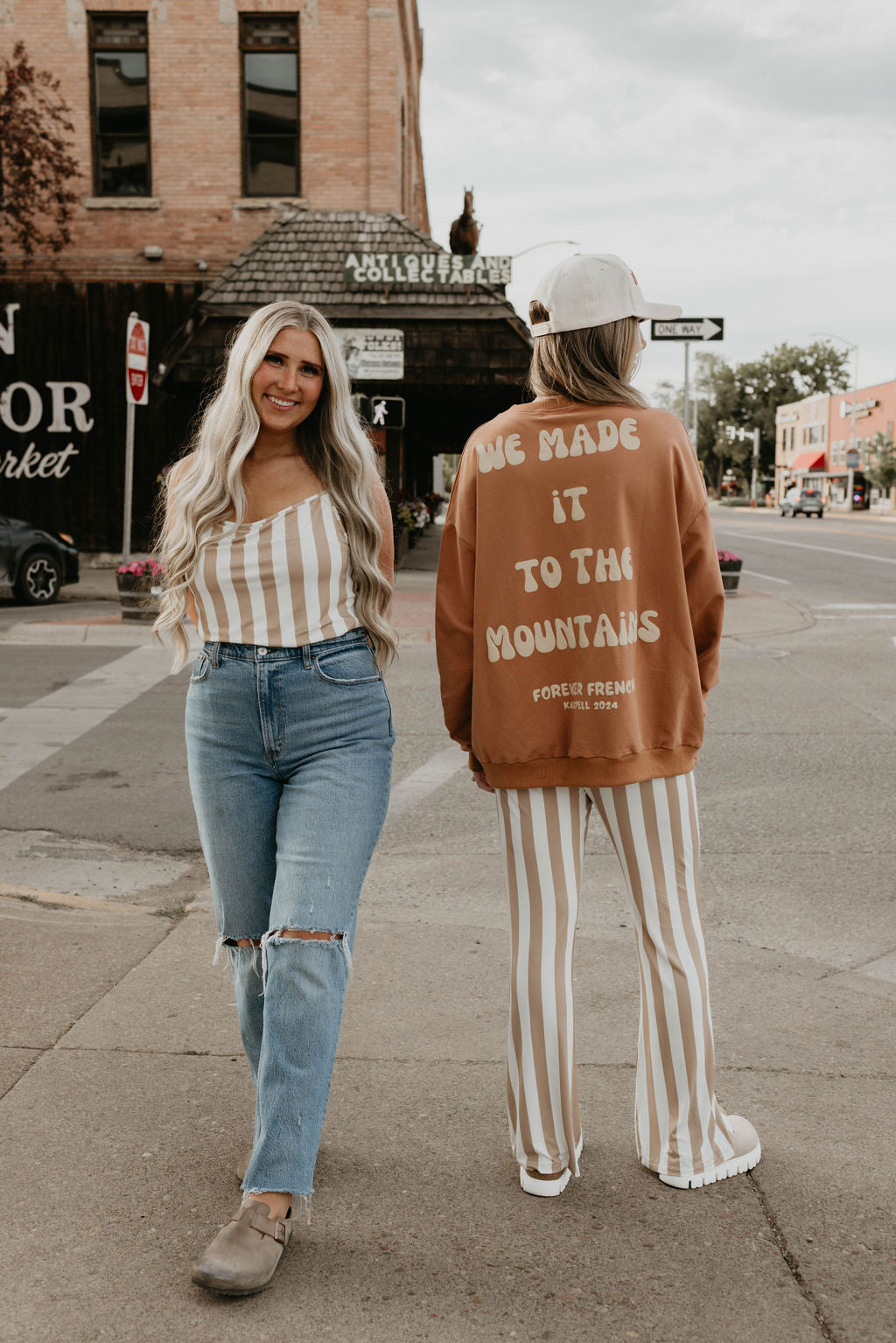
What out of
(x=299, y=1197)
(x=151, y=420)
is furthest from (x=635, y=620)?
(x=151, y=420)

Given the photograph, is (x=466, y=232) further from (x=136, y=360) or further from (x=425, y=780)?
(x=425, y=780)

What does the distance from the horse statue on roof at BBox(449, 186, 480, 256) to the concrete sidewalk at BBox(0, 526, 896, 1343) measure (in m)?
15.5

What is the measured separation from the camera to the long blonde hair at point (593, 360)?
256 cm

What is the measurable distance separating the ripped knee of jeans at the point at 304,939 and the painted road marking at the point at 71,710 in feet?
16.0

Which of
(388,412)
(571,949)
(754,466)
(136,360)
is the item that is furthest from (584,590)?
(754,466)

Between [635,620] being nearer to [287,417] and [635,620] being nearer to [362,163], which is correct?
[287,417]

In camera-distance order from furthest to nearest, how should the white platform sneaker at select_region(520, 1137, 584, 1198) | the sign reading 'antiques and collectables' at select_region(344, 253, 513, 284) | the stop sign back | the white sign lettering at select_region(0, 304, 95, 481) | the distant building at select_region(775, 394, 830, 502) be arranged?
the distant building at select_region(775, 394, 830, 502), the white sign lettering at select_region(0, 304, 95, 481), the sign reading 'antiques and collectables' at select_region(344, 253, 513, 284), the stop sign back, the white platform sneaker at select_region(520, 1137, 584, 1198)

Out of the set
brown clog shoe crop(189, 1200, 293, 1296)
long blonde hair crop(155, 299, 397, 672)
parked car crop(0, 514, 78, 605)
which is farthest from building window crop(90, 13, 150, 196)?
brown clog shoe crop(189, 1200, 293, 1296)

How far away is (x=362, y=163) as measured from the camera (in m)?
19.6

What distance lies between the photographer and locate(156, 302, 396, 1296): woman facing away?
2.50m

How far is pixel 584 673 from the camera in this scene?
261 cm

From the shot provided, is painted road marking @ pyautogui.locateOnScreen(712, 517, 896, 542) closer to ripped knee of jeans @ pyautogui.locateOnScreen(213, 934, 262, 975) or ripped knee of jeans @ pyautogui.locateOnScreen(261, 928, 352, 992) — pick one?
ripped knee of jeans @ pyautogui.locateOnScreen(213, 934, 262, 975)

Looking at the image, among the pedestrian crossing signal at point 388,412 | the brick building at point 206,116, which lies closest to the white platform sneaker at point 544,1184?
the pedestrian crossing signal at point 388,412

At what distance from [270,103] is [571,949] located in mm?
19863
